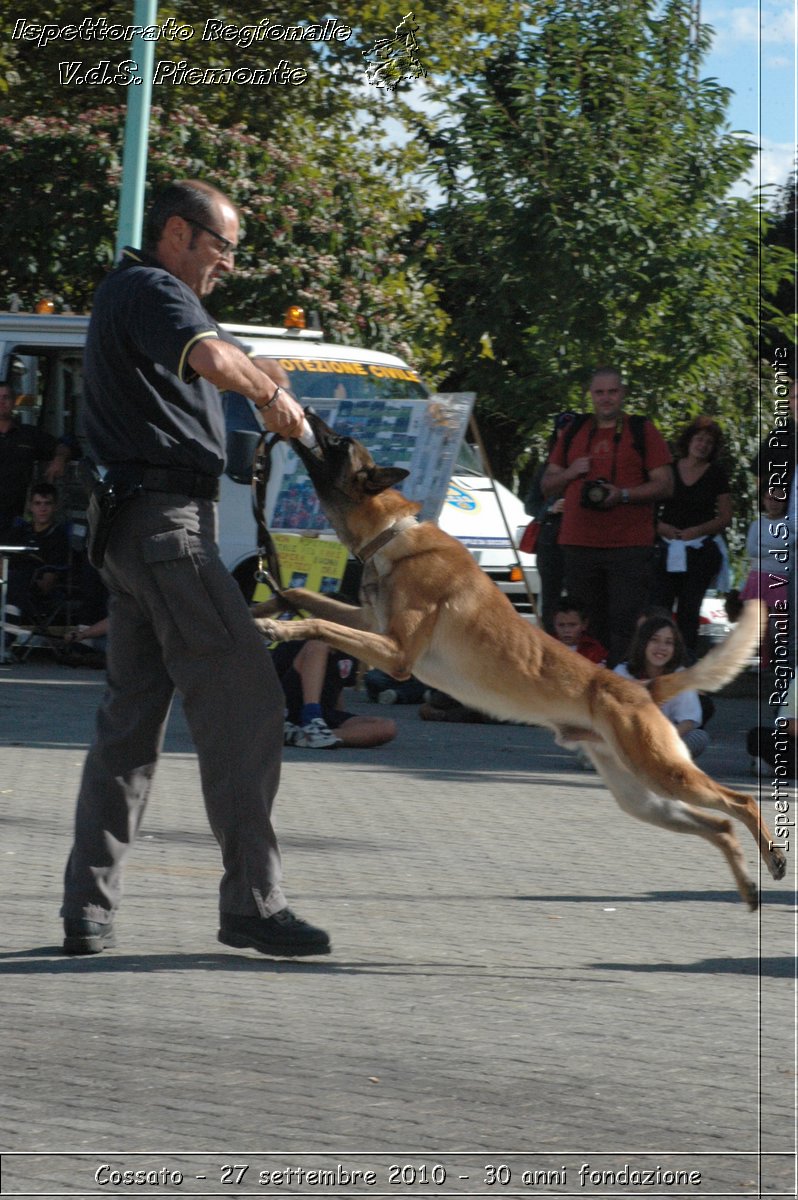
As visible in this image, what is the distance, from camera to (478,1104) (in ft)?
12.5

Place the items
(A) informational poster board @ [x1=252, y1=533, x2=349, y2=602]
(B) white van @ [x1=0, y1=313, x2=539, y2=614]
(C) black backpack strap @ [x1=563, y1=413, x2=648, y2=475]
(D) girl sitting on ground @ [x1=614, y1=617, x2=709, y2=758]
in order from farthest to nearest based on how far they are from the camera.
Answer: (B) white van @ [x1=0, y1=313, x2=539, y2=614], (A) informational poster board @ [x1=252, y1=533, x2=349, y2=602], (C) black backpack strap @ [x1=563, y1=413, x2=648, y2=475], (D) girl sitting on ground @ [x1=614, y1=617, x2=709, y2=758]

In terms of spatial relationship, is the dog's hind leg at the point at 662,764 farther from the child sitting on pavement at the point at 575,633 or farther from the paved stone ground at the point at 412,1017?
the child sitting on pavement at the point at 575,633

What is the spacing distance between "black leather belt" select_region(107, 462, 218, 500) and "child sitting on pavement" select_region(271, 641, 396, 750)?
4.87 m

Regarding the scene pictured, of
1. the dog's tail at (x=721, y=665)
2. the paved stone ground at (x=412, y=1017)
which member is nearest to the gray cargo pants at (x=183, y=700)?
the paved stone ground at (x=412, y=1017)

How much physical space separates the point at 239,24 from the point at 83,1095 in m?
15.8

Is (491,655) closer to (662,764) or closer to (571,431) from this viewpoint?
(662,764)

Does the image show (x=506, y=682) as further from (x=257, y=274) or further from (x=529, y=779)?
(x=257, y=274)

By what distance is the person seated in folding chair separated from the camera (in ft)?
43.1

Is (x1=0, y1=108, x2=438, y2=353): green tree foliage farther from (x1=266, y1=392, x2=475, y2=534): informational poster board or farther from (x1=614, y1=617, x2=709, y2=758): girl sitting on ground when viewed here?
(x1=614, y1=617, x2=709, y2=758): girl sitting on ground

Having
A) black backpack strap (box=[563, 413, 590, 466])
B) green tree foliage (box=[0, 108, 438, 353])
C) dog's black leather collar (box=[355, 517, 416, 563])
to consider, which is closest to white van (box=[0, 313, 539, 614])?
black backpack strap (box=[563, 413, 590, 466])

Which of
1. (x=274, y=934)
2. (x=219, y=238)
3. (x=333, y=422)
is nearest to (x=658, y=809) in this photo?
(x=274, y=934)

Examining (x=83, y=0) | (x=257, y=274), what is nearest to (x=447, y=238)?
(x=257, y=274)

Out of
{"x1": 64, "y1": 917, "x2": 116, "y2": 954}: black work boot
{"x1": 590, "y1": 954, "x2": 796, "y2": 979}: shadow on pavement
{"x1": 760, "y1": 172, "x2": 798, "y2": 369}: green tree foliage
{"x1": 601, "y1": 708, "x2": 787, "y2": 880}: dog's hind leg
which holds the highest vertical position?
{"x1": 760, "y1": 172, "x2": 798, "y2": 369}: green tree foliage

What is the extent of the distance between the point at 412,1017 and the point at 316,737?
5.26m
